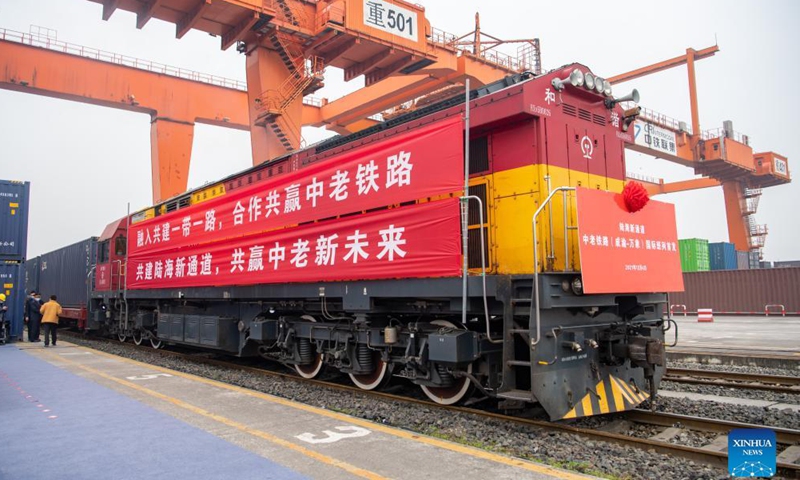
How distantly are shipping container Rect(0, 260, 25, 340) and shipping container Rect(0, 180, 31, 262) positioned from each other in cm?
25

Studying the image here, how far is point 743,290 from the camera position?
28266mm

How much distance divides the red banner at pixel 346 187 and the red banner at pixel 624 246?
4.73ft

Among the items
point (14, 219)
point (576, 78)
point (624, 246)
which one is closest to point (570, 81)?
point (576, 78)

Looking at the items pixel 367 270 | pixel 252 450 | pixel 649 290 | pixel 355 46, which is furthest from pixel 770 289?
pixel 252 450

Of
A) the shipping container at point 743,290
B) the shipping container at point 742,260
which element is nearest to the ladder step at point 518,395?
the shipping container at point 743,290

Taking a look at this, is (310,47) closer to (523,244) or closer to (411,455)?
(523,244)

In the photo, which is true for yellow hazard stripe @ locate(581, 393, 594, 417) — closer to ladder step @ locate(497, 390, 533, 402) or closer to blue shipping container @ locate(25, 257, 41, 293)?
ladder step @ locate(497, 390, 533, 402)

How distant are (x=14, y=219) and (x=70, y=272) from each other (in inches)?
181

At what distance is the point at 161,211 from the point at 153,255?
1160mm

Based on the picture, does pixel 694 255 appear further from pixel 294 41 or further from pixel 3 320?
pixel 3 320

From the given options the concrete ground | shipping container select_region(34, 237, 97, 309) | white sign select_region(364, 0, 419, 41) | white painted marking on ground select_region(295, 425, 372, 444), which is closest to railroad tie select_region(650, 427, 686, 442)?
white painted marking on ground select_region(295, 425, 372, 444)

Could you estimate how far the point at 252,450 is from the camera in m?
4.45

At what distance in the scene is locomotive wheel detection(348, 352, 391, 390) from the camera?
722cm

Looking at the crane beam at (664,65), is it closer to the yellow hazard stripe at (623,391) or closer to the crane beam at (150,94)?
the crane beam at (150,94)
